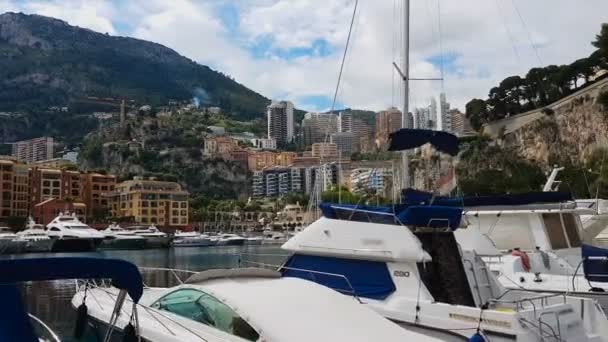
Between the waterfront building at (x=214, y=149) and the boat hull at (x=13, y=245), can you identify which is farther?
the waterfront building at (x=214, y=149)

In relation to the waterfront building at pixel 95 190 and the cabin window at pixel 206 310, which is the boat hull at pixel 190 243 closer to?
the waterfront building at pixel 95 190

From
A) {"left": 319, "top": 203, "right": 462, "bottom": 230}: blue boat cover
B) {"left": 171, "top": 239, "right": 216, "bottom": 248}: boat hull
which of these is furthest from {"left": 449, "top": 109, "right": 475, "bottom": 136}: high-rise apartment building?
{"left": 319, "top": 203, "right": 462, "bottom": 230}: blue boat cover

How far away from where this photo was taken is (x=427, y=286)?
9219 mm

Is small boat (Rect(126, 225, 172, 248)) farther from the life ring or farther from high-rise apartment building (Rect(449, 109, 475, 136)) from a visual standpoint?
the life ring

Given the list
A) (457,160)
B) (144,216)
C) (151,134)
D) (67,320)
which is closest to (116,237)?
(144,216)

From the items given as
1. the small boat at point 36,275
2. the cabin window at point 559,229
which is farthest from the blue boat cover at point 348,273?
the cabin window at point 559,229

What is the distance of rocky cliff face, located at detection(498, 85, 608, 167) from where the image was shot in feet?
215

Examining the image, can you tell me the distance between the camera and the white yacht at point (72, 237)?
72.5 m

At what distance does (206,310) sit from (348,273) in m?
3.79

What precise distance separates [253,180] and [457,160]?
11703 centimetres

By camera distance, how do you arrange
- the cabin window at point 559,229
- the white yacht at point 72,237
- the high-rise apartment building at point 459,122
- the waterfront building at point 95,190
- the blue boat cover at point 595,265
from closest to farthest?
the blue boat cover at point 595,265 < the cabin window at point 559,229 < the white yacht at point 72,237 < the high-rise apartment building at point 459,122 < the waterfront building at point 95,190

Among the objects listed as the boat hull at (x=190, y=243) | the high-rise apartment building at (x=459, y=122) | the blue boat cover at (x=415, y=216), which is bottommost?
the boat hull at (x=190, y=243)

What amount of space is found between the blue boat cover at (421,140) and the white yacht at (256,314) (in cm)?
613

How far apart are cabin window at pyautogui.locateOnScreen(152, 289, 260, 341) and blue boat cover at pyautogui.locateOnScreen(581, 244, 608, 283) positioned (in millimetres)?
8144
